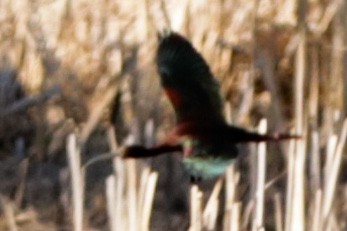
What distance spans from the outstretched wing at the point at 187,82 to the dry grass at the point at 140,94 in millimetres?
332

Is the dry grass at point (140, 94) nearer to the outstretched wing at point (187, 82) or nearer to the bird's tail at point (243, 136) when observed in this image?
the outstretched wing at point (187, 82)

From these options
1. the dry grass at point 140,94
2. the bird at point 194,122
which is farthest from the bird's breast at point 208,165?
the dry grass at point 140,94

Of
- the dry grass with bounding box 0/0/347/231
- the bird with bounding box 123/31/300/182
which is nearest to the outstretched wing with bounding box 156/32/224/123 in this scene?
the bird with bounding box 123/31/300/182

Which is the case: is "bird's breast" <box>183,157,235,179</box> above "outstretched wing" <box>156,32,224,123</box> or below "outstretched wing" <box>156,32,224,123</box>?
below

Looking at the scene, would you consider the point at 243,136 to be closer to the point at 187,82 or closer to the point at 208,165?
the point at 208,165

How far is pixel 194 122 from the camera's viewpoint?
301cm

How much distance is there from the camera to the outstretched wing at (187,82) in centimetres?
305

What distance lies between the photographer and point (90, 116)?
158 inches

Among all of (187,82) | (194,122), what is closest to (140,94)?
(187,82)

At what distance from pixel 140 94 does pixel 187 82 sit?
940 mm

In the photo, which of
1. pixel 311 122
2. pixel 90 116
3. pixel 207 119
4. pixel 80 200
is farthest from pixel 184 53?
pixel 90 116

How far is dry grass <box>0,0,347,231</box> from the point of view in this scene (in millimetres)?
3842

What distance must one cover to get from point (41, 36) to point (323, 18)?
0.80 m

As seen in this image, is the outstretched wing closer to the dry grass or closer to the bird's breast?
the bird's breast
